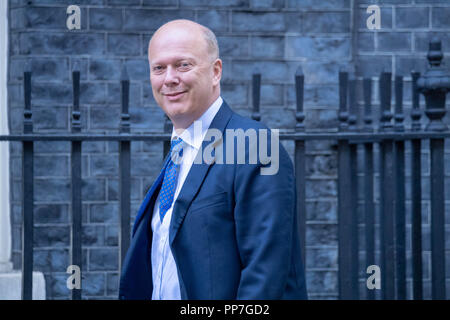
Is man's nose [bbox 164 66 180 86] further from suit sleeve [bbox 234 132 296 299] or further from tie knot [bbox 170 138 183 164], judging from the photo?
suit sleeve [bbox 234 132 296 299]

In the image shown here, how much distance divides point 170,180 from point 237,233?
372mm

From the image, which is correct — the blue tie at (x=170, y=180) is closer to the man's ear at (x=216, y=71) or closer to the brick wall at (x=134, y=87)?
the man's ear at (x=216, y=71)

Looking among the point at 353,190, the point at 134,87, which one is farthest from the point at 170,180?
the point at 134,87

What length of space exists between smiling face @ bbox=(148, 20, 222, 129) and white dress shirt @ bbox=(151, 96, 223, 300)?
33mm

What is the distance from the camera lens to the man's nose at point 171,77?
8.00 feet

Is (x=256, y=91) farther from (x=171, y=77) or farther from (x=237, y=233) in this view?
(x=237, y=233)

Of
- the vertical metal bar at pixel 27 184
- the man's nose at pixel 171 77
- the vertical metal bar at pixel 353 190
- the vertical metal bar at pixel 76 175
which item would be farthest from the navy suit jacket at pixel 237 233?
the vertical metal bar at pixel 353 190

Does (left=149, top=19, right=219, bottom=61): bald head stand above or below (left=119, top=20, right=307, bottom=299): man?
above

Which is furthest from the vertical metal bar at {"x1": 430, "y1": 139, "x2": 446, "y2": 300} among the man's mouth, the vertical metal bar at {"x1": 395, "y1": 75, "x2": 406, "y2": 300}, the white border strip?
the white border strip

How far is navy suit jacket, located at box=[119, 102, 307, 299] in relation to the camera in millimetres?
2262
